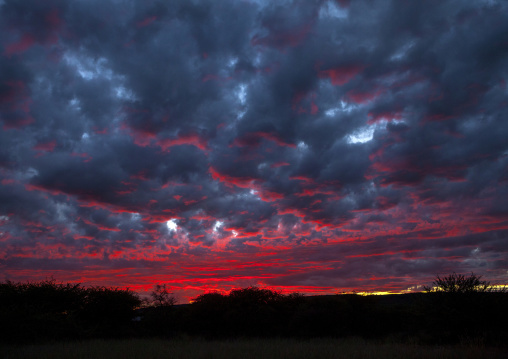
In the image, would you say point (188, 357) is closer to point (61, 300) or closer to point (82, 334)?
point (82, 334)

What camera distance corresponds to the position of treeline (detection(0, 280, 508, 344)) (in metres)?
25.7

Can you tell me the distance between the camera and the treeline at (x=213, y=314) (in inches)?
1010

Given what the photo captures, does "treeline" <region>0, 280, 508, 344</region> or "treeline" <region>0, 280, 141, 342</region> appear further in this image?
"treeline" <region>0, 280, 141, 342</region>

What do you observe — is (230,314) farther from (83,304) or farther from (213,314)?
(83,304)

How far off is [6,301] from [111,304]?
803cm

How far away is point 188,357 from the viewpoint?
15.2 meters

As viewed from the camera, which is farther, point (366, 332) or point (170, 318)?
point (170, 318)

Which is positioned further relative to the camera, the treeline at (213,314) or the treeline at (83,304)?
the treeline at (83,304)

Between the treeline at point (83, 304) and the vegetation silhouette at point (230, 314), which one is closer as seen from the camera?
the vegetation silhouette at point (230, 314)

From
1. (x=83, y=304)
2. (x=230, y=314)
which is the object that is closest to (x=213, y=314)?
(x=230, y=314)

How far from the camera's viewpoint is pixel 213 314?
32.2 m

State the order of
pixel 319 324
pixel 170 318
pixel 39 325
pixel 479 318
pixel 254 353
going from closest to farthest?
pixel 254 353 < pixel 479 318 < pixel 39 325 < pixel 319 324 < pixel 170 318

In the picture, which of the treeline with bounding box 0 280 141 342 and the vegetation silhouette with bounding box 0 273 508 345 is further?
the treeline with bounding box 0 280 141 342

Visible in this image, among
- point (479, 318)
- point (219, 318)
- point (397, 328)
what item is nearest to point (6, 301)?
point (219, 318)
